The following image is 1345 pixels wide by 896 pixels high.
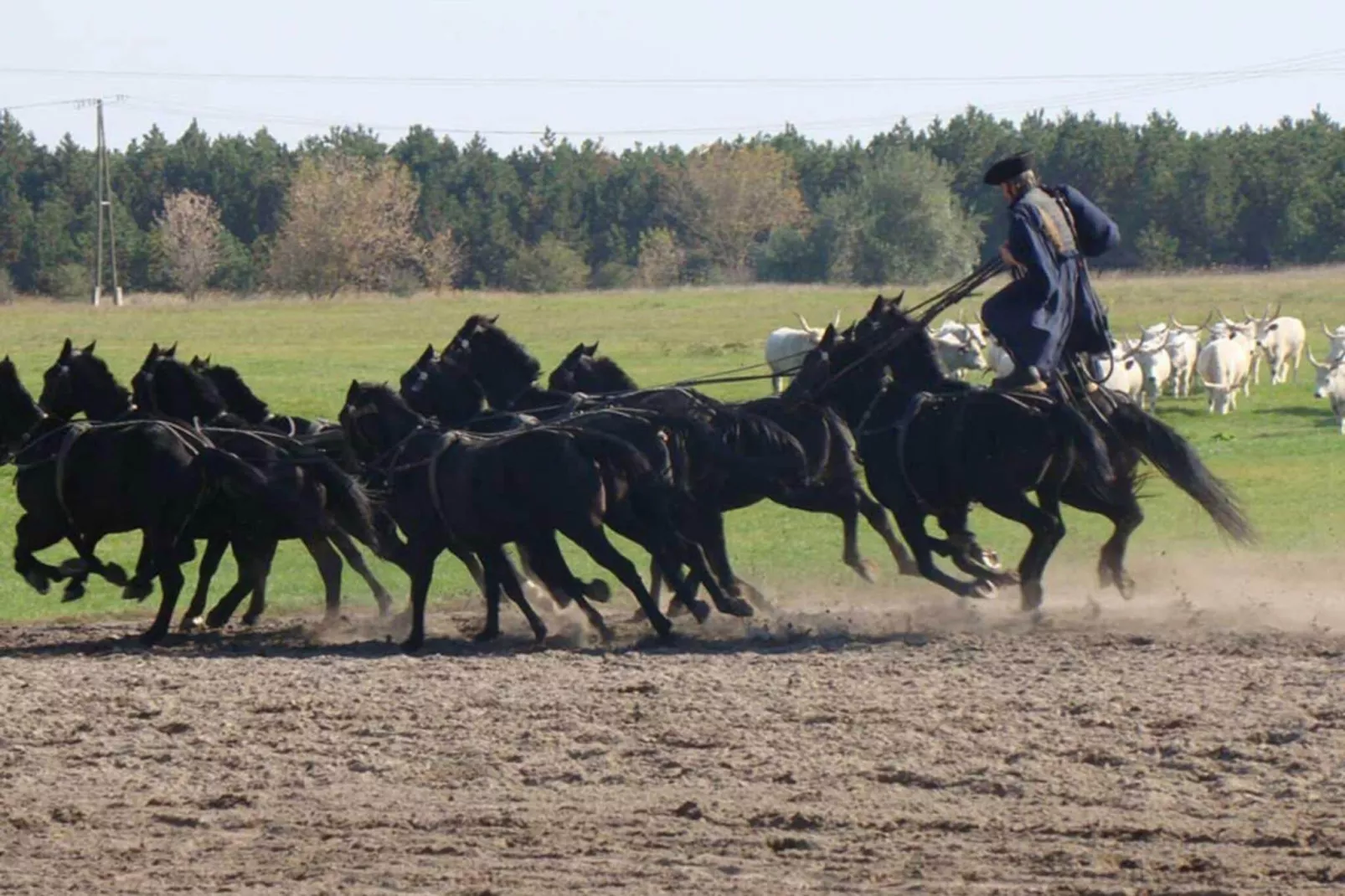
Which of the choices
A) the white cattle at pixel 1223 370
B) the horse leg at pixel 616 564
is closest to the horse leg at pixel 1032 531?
the horse leg at pixel 616 564

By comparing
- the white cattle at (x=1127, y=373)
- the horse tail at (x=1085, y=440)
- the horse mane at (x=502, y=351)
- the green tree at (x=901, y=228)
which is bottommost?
the white cattle at (x=1127, y=373)

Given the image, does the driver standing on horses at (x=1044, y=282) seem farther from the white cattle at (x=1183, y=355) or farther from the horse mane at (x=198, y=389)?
the white cattle at (x=1183, y=355)

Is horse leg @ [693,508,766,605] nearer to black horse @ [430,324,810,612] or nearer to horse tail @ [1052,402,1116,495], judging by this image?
black horse @ [430,324,810,612]

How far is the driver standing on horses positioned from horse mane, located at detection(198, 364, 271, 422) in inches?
194

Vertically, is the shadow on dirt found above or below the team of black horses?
below

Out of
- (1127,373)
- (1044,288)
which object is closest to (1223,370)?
(1127,373)

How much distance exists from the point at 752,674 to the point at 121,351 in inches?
1376

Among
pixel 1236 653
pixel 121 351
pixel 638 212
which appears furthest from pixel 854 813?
pixel 638 212

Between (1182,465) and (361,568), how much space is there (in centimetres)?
542

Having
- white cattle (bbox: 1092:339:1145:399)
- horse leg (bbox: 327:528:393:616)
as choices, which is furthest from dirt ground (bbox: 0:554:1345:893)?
white cattle (bbox: 1092:339:1145:399)

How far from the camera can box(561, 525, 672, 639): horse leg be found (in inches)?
468

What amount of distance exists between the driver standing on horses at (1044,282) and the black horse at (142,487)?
14.9ft

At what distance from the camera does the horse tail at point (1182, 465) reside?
12500 mm

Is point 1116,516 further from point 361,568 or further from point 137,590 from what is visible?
point 137,590
